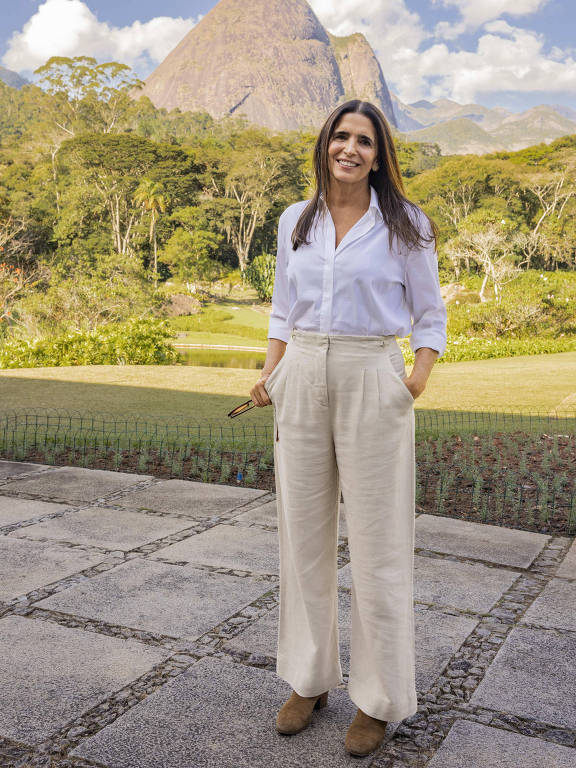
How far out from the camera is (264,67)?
16350 cm

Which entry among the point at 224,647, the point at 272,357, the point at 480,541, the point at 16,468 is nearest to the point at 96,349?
the point at 16,468

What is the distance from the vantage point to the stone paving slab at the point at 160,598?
2287 millimetres

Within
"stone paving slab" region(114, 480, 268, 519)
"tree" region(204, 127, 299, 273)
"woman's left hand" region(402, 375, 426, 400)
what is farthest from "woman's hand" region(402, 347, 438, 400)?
"tree" region(204, 127, 299, 273)

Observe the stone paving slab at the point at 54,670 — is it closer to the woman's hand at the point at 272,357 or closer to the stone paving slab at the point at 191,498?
the woman's hand at the point at 272,357

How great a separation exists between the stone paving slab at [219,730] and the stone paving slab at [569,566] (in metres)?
1.20

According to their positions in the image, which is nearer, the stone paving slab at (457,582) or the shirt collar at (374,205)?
the shirt collar at (374,205)

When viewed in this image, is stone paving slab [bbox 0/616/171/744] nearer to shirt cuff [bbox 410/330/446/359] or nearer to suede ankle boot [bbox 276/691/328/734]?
suede ankle boot [bbox 276/691/328/734]

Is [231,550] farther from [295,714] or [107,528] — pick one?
[295,714]

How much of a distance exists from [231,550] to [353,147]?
5.73 ft

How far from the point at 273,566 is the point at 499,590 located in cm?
79

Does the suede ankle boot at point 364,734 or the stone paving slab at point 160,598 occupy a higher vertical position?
the suede ankle boot at point 364,734

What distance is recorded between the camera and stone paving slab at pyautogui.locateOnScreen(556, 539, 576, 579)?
109 inches

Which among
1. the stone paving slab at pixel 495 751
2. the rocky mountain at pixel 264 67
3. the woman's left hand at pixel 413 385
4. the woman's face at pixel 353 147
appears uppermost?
the rocky mountain at pixel 264 67

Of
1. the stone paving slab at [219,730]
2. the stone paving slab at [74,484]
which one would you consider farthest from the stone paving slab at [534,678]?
the stone paving slab at [74,484]
